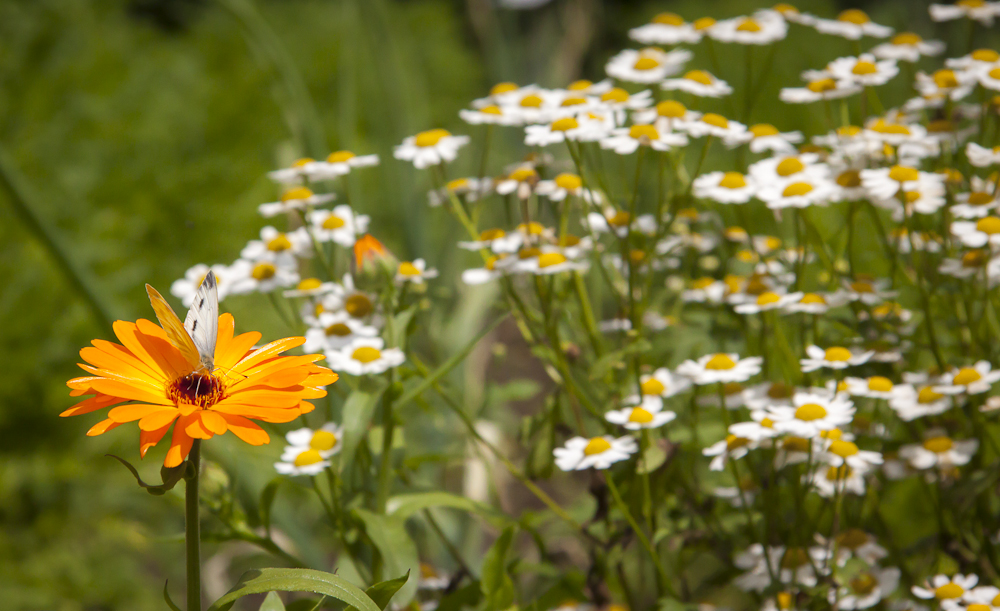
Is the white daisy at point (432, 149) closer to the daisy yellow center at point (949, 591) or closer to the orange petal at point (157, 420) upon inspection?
the orange petal at point (157, 420)

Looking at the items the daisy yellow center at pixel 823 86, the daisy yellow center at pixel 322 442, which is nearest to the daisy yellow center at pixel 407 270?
the daisy yellow center at pixel 322 442

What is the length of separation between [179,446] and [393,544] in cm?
23

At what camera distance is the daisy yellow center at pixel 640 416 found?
0.55m

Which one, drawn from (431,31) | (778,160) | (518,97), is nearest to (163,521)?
(518,97)

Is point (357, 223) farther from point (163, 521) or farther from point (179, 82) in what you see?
point (179, 82)

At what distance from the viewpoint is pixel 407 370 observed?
603 millimetres

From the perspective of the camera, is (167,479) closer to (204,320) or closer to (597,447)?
(204,320)

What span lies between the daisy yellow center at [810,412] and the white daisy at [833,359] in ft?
0.12

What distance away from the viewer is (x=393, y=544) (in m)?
0.52

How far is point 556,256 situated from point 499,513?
0.71ft

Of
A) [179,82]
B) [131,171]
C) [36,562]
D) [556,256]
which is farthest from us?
[179,82]

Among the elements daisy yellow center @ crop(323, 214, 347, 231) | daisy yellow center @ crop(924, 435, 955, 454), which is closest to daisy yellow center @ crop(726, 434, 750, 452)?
daisy yellow center @ crop(924, 435, 955, 454)

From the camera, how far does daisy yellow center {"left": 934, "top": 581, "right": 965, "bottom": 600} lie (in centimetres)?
52

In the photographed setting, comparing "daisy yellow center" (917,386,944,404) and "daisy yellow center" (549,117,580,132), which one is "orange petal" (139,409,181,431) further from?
"daisy yellow center" (917,386,944,404)
